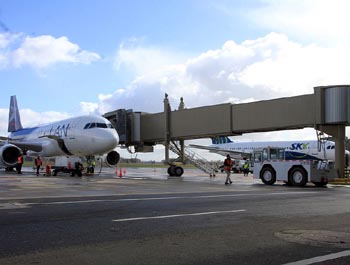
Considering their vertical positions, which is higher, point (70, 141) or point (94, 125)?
point (94, 125)

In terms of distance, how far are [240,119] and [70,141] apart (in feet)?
38.6

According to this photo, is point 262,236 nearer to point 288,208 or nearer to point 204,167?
point 288,208

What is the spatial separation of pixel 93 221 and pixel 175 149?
26.3m

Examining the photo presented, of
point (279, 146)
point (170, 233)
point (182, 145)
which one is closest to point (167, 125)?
point (182, 145)

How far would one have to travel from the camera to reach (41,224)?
8.12m

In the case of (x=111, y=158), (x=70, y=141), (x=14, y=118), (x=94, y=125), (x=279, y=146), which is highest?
(x=14, y=118)

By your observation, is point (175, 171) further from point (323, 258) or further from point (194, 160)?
point (323, 258)

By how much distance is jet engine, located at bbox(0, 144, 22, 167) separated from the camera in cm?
3266

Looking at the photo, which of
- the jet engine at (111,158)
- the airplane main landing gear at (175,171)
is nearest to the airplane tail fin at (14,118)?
the jet engine at (111,158)

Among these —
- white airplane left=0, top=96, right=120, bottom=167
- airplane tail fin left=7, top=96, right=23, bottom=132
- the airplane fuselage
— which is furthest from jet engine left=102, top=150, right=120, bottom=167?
airplane tail fin left=7, top=96, right=23, bottom=132

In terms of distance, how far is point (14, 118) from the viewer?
155ft

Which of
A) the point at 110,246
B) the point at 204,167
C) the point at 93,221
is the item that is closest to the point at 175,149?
the point at 204,167

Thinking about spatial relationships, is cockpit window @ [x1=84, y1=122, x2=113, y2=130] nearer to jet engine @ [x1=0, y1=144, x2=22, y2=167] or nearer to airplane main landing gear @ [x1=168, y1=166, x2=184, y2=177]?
airplane main landing gear @ [x1=168, y1=166, x2=184, y2=177]

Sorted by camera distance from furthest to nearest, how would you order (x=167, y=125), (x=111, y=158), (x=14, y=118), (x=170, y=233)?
1. (x=14, y=118)
2. (x=167, y=125)
3. (x=111, y=158)
4. (x=170, y=233)
